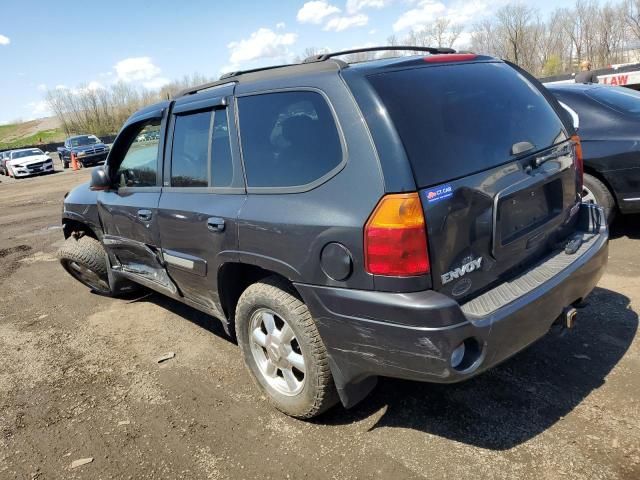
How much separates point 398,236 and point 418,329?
0.41 m

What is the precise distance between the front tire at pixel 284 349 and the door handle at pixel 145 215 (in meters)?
1.15

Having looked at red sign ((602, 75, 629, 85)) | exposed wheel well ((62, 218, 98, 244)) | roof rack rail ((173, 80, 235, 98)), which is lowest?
red sign ((602, 75, 629, 85))

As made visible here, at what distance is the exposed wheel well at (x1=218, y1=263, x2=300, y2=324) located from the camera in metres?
3.03

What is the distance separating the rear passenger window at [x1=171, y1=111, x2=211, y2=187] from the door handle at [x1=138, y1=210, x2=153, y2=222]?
332mm

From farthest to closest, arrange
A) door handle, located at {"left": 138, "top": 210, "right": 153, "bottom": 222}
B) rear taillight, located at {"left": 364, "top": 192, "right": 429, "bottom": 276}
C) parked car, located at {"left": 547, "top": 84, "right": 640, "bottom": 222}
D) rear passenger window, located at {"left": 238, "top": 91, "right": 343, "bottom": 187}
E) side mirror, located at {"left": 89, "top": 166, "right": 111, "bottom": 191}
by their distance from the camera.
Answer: parked car, located at {"left": 547, "top": 84, "right": 640, "bottom": 222} < side mirror, located at {"left": 89, "top": 166, "right": 111, "bottom": 191} < door handle, located at {"left": 138, "top": 210, "right": 153, "bottom": 222} < rear passenger window, located at {"left": 238, "top": 91, "right": 343, "bottom": 187} < rear taillight, located at {"left": 364, "top": 192, "right": 429, "bottom": 276}

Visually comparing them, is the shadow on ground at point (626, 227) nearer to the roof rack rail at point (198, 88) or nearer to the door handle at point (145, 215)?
the roof rack rail at point (198, 88)

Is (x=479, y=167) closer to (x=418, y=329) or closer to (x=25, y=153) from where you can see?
(x=418, y=329)

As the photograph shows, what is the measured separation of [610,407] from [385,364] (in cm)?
136

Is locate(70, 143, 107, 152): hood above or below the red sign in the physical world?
above

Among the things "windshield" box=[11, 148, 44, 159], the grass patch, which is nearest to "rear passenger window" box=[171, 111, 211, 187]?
"windshield" box=[11, 148, 44, 159]

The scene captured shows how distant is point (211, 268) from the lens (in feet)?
10.3

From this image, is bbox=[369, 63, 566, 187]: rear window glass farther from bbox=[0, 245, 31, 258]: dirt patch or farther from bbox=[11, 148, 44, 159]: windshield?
bbox=[11, 148, 44, 159]: windshield

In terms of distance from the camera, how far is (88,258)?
501cm

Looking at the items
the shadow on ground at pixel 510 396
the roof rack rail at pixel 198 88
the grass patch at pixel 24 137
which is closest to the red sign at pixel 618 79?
the shadow on ground at pixel 510 396
